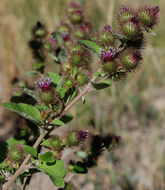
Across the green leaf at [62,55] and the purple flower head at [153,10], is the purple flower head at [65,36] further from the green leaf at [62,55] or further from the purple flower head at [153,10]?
the purple flower head at [153,10]

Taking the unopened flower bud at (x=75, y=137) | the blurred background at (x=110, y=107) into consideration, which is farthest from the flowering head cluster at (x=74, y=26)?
the blurred background at (x=110, y=107)

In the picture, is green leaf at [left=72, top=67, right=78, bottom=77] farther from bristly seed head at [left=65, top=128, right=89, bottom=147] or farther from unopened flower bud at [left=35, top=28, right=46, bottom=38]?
unopened flower bud at [left=35, top=28, right=46, bottom=38]

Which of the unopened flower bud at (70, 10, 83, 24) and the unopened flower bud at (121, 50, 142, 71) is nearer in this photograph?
the unopened flower bud at (121, 50, 142, 71)

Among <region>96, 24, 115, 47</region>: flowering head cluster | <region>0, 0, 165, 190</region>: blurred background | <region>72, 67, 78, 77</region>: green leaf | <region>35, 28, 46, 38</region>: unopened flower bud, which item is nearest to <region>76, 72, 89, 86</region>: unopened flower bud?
<region>72, 67, 78, 77</region>: green leaf

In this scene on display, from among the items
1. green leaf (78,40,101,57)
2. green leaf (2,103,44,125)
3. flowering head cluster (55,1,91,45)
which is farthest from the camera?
flowering head cluster (55,1,91,45)

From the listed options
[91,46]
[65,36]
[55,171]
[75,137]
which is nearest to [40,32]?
[65,36]
